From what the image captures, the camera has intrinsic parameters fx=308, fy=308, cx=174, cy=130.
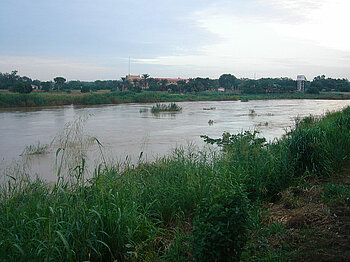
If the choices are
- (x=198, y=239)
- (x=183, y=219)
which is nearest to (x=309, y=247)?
(x=198, y=239)

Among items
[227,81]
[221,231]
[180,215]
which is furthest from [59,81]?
[221,231]

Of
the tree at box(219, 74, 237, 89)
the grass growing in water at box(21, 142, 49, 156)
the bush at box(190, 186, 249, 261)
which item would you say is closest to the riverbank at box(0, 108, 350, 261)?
the bush at box(190, 186, 249, 261)

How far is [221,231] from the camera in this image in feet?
6.41

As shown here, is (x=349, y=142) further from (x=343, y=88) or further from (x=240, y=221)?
(x=343, y=88)

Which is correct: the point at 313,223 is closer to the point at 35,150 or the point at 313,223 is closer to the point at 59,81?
the point at 35,150

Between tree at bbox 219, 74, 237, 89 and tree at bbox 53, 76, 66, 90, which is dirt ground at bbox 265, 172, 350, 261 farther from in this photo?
tree at bbox 219, 74, 237, 89

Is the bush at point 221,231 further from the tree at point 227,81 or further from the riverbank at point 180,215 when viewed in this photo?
the tree at point 227,81

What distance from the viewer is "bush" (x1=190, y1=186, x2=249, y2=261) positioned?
75.5 inches

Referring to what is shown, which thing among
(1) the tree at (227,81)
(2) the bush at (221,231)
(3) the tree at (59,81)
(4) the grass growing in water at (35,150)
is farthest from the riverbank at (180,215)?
(1) the tree at (227,81)

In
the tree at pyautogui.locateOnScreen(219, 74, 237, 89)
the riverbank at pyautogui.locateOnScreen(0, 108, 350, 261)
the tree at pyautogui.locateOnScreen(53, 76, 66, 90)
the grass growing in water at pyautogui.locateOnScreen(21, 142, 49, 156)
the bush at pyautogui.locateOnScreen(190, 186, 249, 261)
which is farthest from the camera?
the tree at pyautogui.locateOnScreen(219, 74, 237, 89)

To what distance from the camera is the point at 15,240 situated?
7.46 ft

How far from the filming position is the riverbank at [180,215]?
6.78 ft

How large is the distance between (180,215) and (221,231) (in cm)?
129

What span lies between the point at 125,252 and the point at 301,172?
9.66 ft
